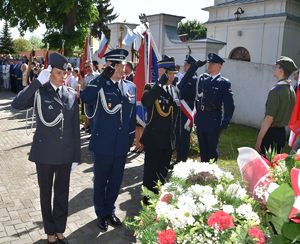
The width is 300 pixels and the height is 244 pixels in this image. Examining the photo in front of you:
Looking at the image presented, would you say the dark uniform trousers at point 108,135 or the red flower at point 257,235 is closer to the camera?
the red flower at point 257,235

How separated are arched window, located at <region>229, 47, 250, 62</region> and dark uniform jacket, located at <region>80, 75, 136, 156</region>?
51.2 ft

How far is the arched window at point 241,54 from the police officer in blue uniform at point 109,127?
51.0 ft

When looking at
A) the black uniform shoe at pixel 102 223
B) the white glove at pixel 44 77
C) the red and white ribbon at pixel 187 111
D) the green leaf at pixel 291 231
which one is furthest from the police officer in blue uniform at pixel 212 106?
the green leaf at pixel 291 231

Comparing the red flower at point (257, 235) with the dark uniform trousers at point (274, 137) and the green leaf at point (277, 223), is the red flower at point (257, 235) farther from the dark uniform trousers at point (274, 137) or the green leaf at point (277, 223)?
the dark uniform trousers at point (274, 137)

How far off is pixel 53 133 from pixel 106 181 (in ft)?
3.31

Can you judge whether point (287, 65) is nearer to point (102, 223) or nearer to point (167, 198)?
point (102, 223)

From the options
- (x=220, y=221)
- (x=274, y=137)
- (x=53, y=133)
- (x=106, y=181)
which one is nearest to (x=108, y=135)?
(x=106, y=181)

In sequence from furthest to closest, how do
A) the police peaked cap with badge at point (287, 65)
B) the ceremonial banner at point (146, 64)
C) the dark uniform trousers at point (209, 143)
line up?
the ceremonial banner at point (146, 64) → the dark uniform trousers at point (209, 143) → the police peaked cap with badge at point (287, 65)

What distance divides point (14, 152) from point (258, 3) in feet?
47.6

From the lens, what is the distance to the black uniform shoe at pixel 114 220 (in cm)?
441

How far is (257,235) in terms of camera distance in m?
1.47

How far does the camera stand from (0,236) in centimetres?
407

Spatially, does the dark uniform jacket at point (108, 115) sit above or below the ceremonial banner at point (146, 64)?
below

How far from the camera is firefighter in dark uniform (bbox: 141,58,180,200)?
4672 millimetres
